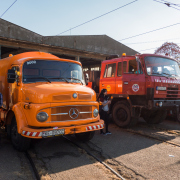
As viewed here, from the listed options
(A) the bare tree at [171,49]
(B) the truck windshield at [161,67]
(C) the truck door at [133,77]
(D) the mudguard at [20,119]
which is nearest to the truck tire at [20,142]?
(D) the mudguard at [20,119]

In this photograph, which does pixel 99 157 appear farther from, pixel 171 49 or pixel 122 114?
pixel 171 49

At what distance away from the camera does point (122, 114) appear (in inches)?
311

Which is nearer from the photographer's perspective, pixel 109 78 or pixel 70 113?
pixel 70 113

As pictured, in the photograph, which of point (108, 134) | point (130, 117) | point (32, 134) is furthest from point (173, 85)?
point (32, 134)

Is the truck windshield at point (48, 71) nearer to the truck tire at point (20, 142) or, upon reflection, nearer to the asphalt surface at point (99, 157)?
the truck tire at point (20, 142)

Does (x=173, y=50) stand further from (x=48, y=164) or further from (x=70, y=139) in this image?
(x=48, y=164)

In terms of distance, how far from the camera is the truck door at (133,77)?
7.32m

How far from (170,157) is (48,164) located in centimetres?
289

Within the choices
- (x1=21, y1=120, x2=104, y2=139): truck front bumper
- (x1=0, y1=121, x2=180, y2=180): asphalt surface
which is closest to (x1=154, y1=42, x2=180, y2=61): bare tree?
(x1=0, y1=121, x2=180, y2=180): asphalt surface

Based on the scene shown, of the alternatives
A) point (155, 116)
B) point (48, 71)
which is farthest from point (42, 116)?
point (155, 116)

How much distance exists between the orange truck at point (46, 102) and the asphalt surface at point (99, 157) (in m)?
0.48

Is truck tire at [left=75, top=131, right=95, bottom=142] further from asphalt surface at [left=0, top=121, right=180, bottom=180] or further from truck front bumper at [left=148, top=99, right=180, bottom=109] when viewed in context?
truck front bumper at [left=148, top=99, right=180, bottom=109]

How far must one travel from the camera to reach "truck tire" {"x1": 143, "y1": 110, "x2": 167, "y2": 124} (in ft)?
28.0

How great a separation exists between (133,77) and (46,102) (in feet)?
13.4
